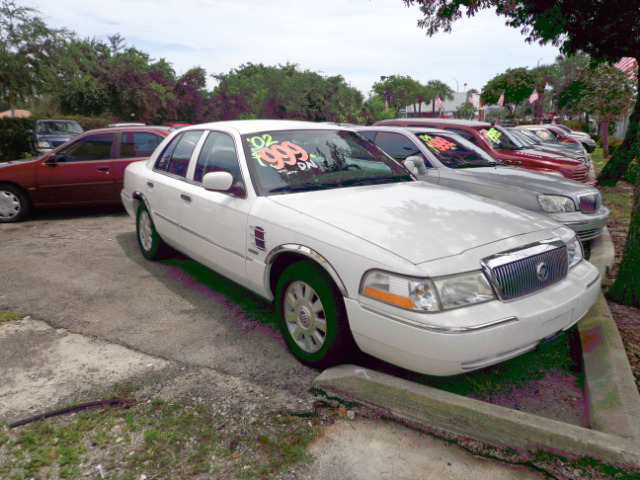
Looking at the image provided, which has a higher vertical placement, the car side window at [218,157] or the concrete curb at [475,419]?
the car side window at [218,157]

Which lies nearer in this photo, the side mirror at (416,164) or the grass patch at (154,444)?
the grass patch at (154,444)

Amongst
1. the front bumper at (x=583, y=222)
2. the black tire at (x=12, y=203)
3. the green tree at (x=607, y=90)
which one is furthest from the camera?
the green tree at (x=607, y=90)

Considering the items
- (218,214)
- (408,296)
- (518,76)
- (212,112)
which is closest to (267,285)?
(218,214)

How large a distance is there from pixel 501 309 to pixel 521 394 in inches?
33.3

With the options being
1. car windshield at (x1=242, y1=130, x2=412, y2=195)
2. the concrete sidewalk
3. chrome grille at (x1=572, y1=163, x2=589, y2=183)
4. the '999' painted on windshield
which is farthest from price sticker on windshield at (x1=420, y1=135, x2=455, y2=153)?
the concrete sidewalk

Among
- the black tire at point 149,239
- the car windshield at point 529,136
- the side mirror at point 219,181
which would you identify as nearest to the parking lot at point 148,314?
the black tire at point 149,239

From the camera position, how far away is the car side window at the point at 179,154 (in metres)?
4.71

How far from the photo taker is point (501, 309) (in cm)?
262

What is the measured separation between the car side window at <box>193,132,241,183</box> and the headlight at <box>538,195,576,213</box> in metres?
3.72

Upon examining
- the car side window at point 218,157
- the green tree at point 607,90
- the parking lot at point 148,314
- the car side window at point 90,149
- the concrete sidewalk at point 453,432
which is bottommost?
the parking lot at point 148,314

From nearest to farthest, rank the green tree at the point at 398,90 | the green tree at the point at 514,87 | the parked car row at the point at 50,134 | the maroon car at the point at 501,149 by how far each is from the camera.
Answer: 1. the maroon car at the point at 501,149
2. the parked car row at the point at 50,134
3. the green tree at the point at 514,87
4. the green tree at the point at 398,90

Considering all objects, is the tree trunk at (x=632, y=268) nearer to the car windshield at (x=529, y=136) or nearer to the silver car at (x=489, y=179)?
the silver car at (x=489, y=179)

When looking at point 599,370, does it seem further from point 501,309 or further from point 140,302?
point 140,302

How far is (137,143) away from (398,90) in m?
84.4
